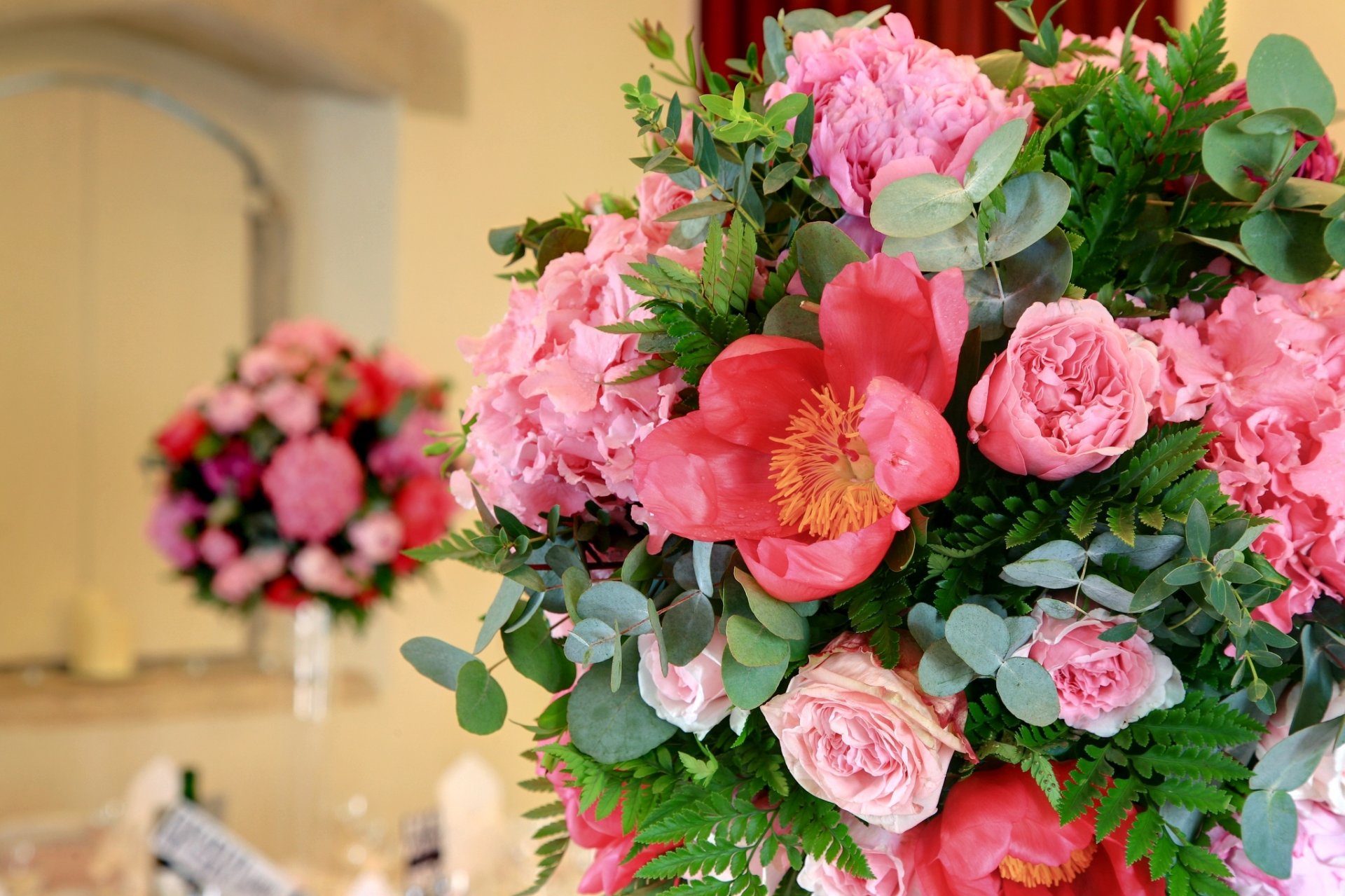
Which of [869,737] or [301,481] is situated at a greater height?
[869,737]

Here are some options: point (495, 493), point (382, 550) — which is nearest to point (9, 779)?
point (382, 550)

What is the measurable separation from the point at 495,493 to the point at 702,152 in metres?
0.19

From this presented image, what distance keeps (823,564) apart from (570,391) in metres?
0.14

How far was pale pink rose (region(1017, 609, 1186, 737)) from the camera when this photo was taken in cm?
45

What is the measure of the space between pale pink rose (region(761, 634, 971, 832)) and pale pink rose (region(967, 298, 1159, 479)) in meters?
0.10

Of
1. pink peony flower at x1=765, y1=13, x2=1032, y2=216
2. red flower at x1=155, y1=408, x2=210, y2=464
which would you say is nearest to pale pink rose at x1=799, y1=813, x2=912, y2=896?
pink peony flower at x1=765, y1=13, x2=1032, y2=216

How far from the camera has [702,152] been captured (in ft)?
1.62

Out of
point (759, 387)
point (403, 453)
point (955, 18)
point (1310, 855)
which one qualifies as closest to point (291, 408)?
point (403, 453)

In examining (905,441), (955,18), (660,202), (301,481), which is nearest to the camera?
(905,441)

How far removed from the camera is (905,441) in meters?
0.41

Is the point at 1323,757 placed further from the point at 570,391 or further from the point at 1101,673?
the point at 570,391

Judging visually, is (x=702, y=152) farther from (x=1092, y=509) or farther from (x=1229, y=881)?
(x=1229, y=881)

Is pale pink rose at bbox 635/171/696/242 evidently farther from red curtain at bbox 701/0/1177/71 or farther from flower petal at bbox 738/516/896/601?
red curtain at bbox 701/0/1177/71

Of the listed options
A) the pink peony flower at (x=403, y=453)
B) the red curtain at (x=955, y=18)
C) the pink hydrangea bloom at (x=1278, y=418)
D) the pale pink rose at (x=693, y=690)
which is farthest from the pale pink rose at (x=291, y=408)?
the pink hydrangea bloom at (x=1278, y=418)
